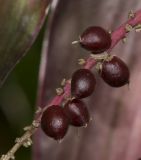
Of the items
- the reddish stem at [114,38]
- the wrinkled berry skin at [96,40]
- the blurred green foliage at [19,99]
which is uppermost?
the wrinkled berry skin at [96,40]

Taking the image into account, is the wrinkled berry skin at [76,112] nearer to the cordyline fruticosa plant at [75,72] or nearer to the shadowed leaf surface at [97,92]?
the cordyline fruticosa plant at [75,72]

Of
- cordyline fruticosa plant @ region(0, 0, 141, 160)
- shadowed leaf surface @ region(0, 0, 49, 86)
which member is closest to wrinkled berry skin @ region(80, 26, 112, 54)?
cordyline fruticosa plant @ region(0, 0, 141, 160)

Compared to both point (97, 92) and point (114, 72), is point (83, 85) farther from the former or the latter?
point (97, 92)

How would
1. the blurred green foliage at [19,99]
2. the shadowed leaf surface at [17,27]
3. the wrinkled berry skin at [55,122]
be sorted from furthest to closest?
the blurred green foliage at [19,99] → the shadowed leaf surface at [17,27] → the wrinkled berry skin at [55,122]

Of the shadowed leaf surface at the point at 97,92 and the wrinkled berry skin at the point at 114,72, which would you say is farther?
the shadowed leaf surface at the point at 97,92

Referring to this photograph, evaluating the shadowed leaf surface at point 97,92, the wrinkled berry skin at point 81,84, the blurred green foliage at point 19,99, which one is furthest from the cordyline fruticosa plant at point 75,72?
the blurred green foliage at point 19,99

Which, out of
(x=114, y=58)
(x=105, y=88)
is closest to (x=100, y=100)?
(x=105, y=88)
